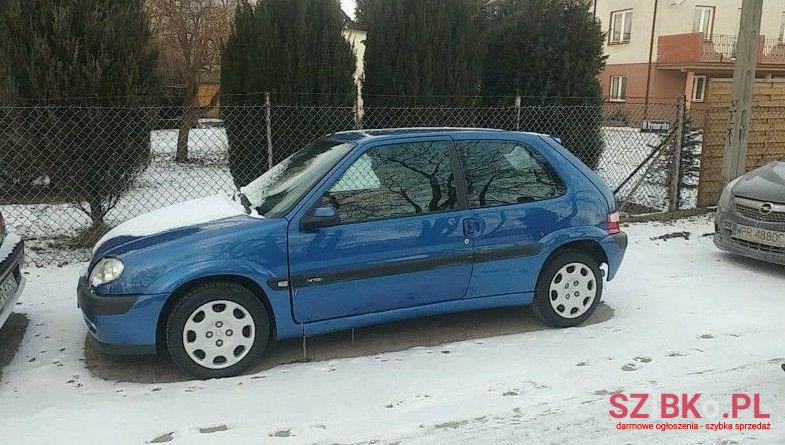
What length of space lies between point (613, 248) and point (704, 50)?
1027 inches

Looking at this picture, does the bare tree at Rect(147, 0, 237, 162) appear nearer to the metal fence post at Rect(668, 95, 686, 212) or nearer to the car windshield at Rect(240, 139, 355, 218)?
the car windshield at Rect(240, 139, 355, 218)

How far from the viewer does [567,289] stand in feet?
15.8

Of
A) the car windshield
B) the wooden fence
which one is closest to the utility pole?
the wooden fence

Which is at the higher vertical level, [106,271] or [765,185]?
[765,185]

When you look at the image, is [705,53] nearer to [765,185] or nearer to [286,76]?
[765,185]

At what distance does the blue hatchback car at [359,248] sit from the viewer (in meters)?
3.87

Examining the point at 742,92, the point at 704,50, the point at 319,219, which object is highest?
the point at 704,50

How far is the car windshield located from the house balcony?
1038 inches

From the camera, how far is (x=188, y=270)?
3.80m

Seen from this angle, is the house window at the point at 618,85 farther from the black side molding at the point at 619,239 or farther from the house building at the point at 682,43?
the black side molding at the point at 619,239

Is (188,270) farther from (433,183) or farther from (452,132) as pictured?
(452,132)

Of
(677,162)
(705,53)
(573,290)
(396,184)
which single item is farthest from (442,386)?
(705,53)

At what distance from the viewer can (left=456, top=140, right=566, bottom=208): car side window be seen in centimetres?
454

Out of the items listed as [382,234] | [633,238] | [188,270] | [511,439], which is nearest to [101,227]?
[188,270]
